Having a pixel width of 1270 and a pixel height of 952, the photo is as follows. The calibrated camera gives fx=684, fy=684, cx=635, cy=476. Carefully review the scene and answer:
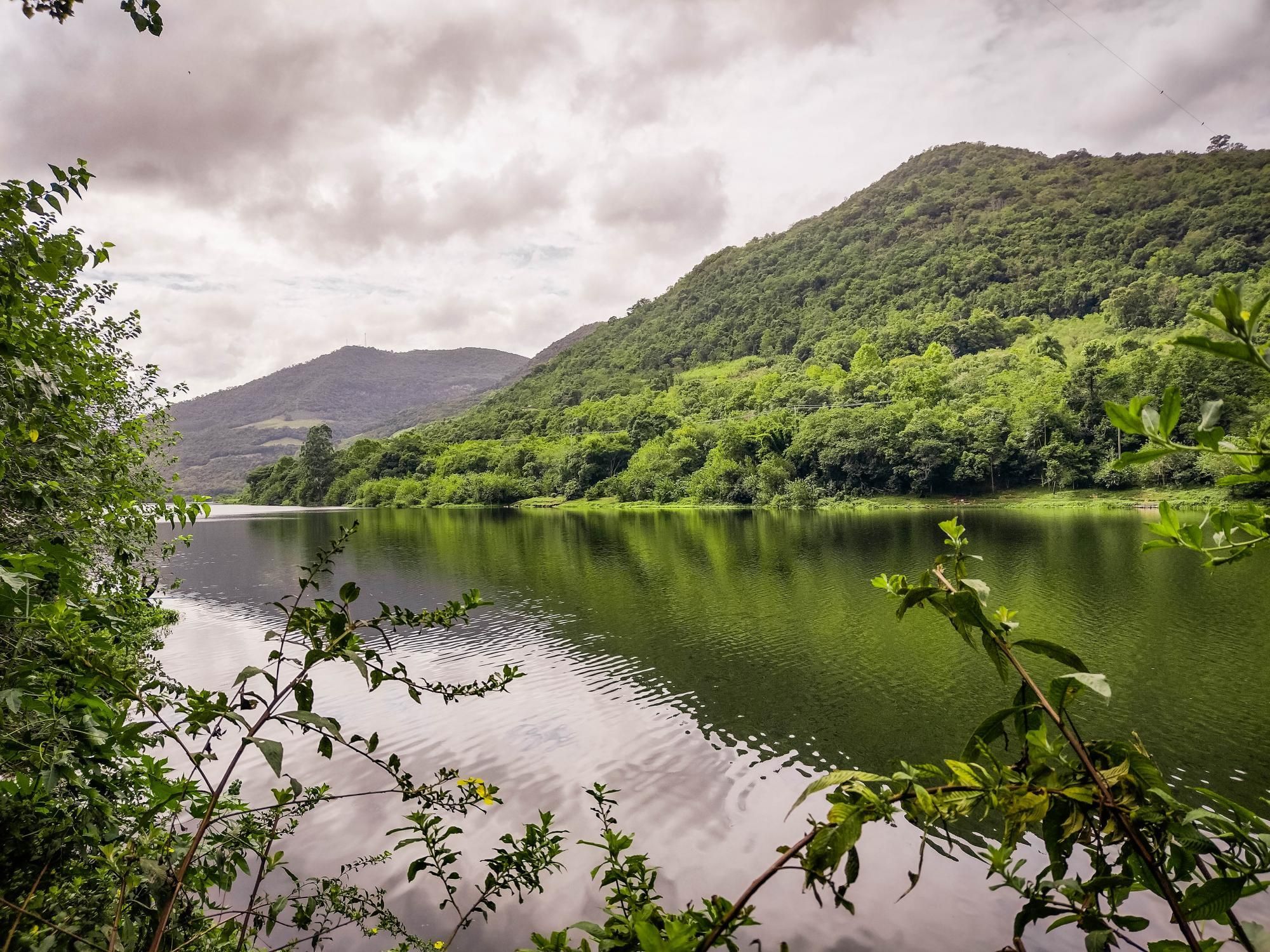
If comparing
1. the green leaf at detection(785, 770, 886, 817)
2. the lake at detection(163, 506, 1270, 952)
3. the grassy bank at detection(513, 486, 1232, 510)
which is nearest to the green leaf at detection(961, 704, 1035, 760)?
the green leaf at detection(785, 770, 886, 817)

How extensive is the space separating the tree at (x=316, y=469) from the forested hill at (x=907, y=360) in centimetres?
320

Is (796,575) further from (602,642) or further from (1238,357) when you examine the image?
(1238,357)

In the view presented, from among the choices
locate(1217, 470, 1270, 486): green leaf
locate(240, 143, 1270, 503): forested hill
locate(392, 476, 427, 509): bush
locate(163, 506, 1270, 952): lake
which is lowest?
locate(163, 506, 1270, 952): lake

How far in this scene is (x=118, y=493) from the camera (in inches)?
209

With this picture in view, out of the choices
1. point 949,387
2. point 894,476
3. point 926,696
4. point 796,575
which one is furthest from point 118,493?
point 949,387

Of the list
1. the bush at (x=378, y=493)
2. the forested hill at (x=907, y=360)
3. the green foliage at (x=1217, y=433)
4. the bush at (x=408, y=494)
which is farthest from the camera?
the bush at (x=378, y=493)

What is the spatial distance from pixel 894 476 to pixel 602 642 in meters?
58.8

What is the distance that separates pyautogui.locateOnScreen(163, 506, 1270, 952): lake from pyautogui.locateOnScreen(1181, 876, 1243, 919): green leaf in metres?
3.81

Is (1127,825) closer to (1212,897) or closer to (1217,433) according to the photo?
(1212,897)

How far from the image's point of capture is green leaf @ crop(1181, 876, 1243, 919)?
1.12m

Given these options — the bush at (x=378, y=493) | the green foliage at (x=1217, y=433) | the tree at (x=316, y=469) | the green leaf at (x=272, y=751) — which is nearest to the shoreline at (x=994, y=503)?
the bush at (x=378, y=493)

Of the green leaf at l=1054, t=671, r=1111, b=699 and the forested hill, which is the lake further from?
the forested hill

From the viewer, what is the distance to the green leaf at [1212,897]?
112 centimetres

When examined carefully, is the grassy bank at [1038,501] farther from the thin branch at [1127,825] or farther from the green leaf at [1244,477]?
the thin branch at [1127,825]
